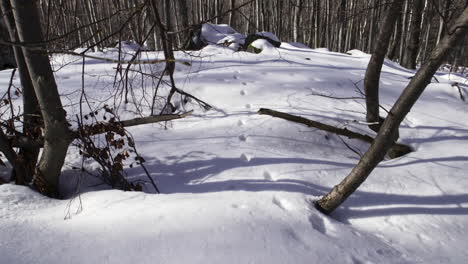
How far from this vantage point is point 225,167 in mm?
2799

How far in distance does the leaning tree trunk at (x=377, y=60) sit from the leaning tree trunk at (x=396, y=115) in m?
1.40

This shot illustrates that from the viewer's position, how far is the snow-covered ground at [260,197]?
1533 millimetres

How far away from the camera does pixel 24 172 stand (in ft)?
8.28

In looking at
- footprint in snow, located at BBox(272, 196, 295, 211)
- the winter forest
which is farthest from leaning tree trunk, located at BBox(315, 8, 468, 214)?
footprint in snow, located at BBox(272, 196, 295, 211)

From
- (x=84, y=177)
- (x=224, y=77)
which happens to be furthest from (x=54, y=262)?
(x=224, y=77)

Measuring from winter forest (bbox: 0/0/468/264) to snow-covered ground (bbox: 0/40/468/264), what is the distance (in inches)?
0.5

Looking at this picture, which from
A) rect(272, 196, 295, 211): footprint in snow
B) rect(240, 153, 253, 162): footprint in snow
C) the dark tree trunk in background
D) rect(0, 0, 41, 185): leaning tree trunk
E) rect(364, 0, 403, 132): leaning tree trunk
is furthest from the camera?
the dark tree trunk in background

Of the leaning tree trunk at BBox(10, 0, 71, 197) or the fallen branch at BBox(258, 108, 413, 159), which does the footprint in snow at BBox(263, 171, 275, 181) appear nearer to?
the fallen branch at BBox(258, 108, 413, 159)

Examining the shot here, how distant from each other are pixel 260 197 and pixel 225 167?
71 cm

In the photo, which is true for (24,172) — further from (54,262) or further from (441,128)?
(441,128)

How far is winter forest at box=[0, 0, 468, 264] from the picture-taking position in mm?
1564

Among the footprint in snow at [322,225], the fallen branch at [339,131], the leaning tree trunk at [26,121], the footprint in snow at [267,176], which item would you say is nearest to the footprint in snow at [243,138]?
→ the fallen branch at [339,131]

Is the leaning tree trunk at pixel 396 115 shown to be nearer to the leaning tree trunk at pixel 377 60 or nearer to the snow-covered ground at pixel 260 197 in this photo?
the snow-covered ground at pixel 260 197

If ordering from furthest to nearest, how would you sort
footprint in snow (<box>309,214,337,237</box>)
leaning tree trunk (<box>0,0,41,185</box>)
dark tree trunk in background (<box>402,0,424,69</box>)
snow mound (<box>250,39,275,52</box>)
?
snow mound (<box>250,39,275,52</box>)
dark tree trunk in background (<box>402,0,424,69</box>)
leaning tree trunk (<box>0,0,41,185</box>)
footprint in snow (<box>309,214,337,237</box>)
